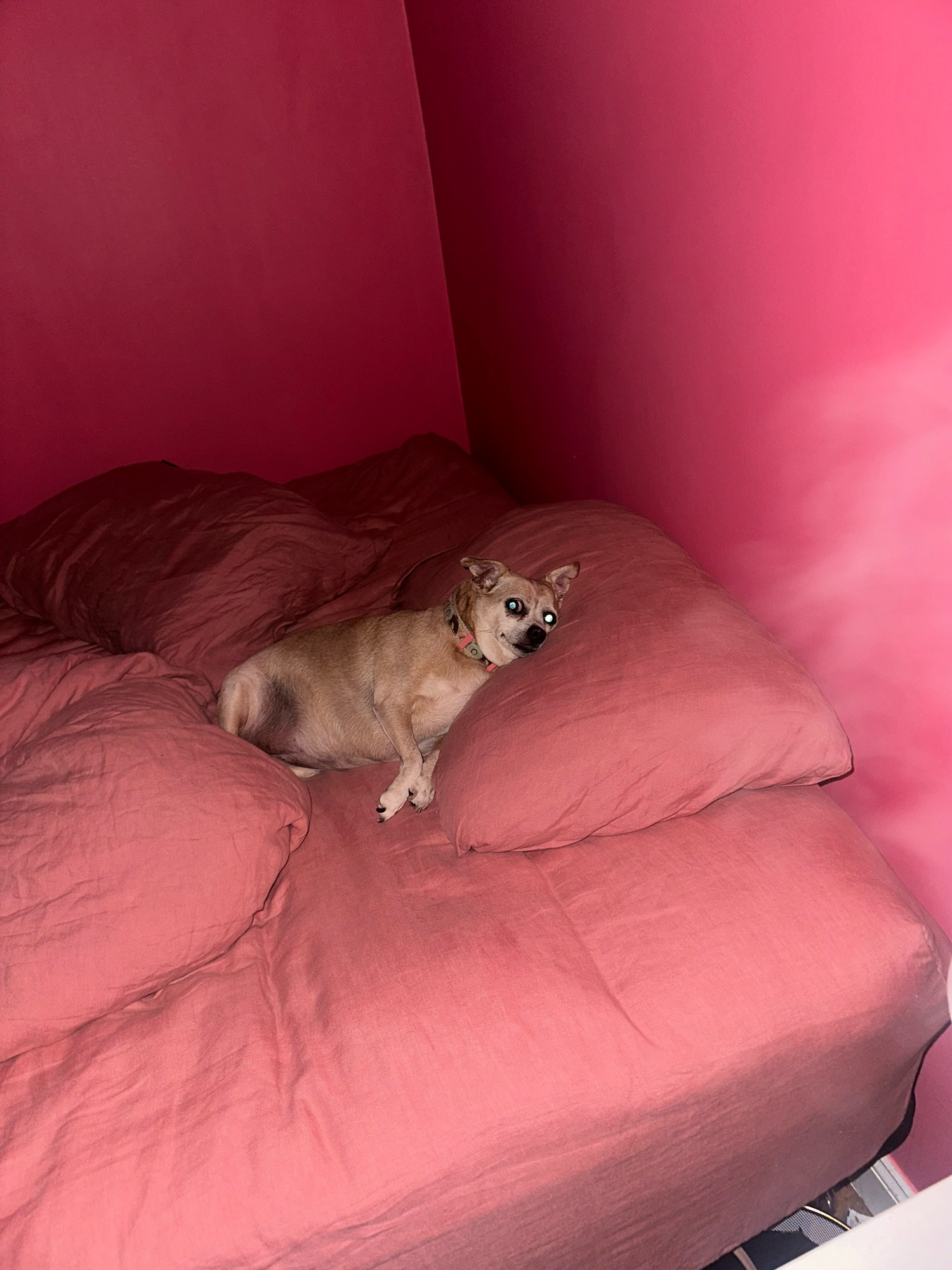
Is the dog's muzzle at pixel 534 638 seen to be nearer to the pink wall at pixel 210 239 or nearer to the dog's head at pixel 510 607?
the dog's head at pixel 510 607

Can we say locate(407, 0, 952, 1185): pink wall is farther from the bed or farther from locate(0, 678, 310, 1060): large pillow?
locate(0, 678, 310, 1060): large pillow

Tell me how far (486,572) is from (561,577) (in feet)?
0.64

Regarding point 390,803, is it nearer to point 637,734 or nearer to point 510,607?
point 510,607

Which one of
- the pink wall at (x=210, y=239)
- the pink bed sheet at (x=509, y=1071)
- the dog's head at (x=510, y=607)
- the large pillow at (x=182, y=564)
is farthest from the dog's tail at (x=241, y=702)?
the pink wall at (x=210, y=239)

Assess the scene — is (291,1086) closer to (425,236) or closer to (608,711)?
(608,711)

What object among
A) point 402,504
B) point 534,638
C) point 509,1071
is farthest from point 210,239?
point 509,1071

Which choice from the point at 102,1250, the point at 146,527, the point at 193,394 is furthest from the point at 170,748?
the point at 193,394

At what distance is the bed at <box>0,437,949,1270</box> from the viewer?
1321 mm

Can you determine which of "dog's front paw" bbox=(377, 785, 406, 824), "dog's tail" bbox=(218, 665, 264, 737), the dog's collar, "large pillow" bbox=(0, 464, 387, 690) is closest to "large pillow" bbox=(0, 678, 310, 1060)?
"dog's front paw" bbox=(377, 785, 406, 824)

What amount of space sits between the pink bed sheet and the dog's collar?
69cm

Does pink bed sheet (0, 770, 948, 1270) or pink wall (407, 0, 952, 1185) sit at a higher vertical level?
pink wall (407, 0, 952, 1185)

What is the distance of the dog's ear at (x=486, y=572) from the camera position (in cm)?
222

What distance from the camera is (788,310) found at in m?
1.71

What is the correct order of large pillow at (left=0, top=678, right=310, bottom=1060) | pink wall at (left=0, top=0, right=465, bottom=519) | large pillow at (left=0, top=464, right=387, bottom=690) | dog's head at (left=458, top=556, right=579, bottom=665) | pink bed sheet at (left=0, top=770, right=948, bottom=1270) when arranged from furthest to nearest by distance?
pink wall at (left=0, top=0, right=465, bottom=519) < large pillow at (left=0, top=464, right=387, bottom=690) < dog's head at (left=458, top=556, right=579, bottom=665) < large pillow at (left=0, top=678, right=310, bottom=1060) < pink bed sheet at (left=0, top=770, right=948, bottom=1270)
